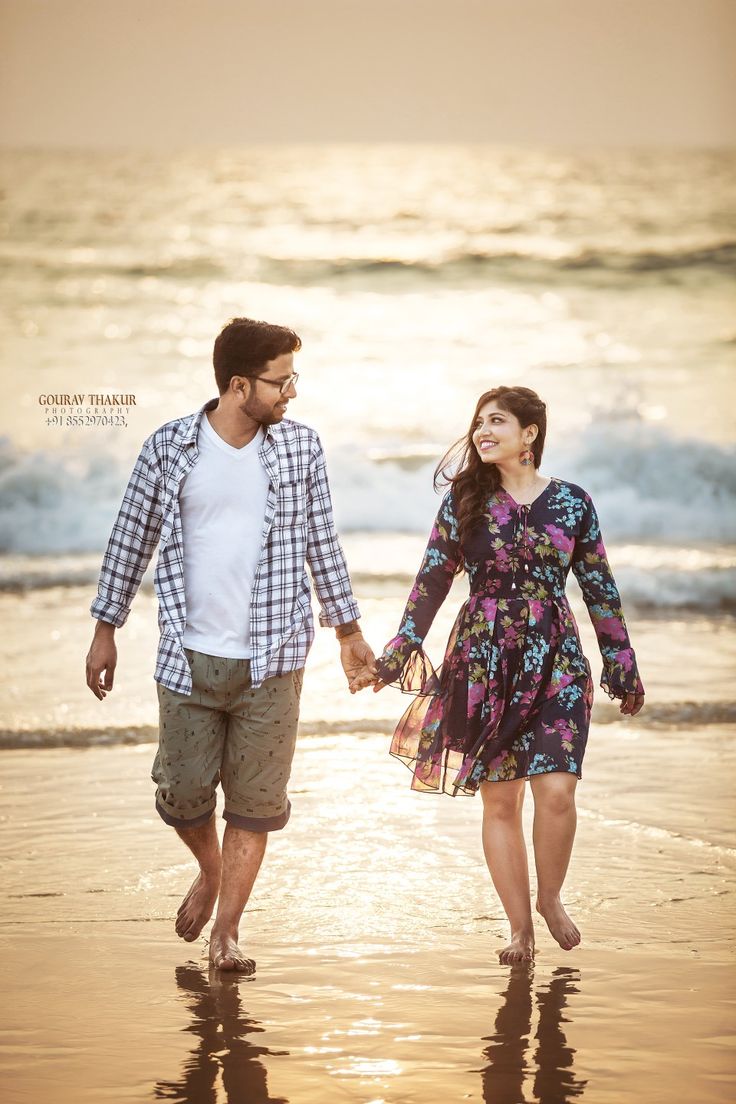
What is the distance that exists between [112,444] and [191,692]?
8372mm

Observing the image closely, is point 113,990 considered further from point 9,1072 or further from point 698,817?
point 698,817

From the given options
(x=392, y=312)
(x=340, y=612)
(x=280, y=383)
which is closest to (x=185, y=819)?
(x=340, y=612)

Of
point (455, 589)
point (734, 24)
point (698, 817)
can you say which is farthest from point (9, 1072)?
point (734, 24)

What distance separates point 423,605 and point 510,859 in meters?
0.60

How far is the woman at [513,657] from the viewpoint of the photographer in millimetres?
3086

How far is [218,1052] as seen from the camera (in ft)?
8.31

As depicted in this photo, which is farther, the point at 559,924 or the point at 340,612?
the point at 340,612

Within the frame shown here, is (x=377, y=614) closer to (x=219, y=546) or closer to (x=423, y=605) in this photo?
(x=423, y=605)

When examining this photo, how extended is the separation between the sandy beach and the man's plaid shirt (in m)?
0.65

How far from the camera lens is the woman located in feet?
10.1

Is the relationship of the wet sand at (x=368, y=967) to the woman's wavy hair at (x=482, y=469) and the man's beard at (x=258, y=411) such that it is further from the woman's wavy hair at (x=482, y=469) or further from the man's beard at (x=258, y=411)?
the man's beard at (x=258, y=411)

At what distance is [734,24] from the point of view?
28.3 feet

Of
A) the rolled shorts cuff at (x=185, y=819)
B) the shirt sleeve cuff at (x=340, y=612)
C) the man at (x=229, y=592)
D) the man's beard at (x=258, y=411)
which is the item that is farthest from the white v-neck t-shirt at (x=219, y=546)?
the rolled shorts cuff at (x=185, y=819)

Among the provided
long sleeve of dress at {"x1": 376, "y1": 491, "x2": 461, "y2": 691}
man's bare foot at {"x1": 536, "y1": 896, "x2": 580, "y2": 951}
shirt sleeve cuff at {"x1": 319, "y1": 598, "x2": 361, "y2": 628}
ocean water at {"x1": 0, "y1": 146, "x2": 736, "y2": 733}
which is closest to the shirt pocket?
shirt sleeve cuff at {"x1": 319, "y1": 598, "x2": 361, "y2": 628}
